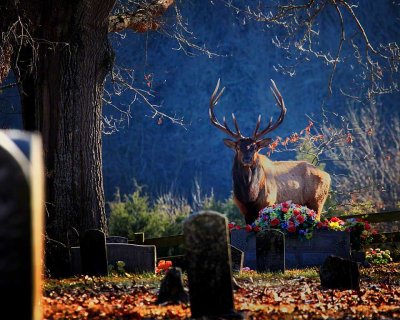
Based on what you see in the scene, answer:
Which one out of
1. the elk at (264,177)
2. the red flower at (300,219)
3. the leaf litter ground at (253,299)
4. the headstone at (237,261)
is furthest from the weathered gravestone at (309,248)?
the leaf litter ground at (253,299)

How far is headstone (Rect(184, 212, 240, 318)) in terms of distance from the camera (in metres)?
8.20

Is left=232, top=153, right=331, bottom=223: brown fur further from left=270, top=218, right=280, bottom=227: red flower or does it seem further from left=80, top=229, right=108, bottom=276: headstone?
left=80, top=229, right=108, bottom=276: headstone

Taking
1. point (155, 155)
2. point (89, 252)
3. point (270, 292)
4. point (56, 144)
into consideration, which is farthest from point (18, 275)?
point (155, 155)

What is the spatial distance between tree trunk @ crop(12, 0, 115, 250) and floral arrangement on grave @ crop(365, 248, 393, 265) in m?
5.98

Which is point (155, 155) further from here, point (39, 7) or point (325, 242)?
point (39, 7)

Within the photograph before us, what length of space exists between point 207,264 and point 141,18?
883 centimetres

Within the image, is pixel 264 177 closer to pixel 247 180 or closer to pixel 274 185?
pixel 274 185

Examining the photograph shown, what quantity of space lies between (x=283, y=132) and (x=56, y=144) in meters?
25.6

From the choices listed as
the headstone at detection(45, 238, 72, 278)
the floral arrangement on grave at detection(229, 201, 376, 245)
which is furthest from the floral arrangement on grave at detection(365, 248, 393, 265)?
the headstone at detection(45, 238, 72, 278)

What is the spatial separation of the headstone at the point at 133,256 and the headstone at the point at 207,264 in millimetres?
5425

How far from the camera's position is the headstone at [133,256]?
1367cm

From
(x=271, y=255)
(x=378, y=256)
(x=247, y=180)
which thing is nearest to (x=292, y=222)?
(x=247, y=180)

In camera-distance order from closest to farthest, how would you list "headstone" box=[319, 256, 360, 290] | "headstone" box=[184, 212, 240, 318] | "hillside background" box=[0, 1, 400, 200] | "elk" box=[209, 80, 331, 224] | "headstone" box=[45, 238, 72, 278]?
"headstone" box=[184, 212, 240, 318] → "headstone" box=[319, 256, 360, 290] → "headstone" box=[45, 238, 72, 278] → "elk" box=[209, 80, 331, 224] → "hillside background" box=[0, 1, 400, 200]

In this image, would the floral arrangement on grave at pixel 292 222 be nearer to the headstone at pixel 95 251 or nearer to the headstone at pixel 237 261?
the headstone at pixel 237 261
